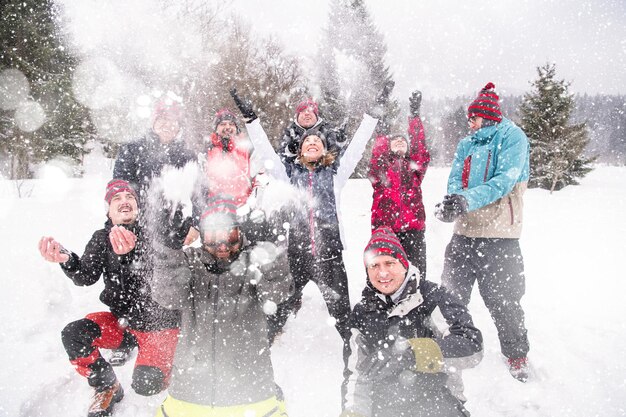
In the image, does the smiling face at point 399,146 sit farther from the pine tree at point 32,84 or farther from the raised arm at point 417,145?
the pine tree at point 32,84

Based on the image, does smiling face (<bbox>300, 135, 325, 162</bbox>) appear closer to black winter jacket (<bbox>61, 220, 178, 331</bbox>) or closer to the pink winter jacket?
the pink winter jacket

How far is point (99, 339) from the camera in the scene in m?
2.89

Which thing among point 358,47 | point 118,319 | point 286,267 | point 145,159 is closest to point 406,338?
point 286,267

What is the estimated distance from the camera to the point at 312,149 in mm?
3363

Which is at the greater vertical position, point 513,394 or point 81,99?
point 81,99

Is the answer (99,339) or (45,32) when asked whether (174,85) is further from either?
(99,339)

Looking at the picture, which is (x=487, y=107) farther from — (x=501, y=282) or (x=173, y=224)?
(x=173, y=224)

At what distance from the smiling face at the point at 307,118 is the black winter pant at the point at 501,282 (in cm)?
188

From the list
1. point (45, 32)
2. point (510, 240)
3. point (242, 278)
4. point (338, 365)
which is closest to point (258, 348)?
point (242, 278)

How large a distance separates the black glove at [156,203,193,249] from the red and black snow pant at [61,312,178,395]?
80cm

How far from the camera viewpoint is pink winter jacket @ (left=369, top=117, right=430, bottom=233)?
4.10m

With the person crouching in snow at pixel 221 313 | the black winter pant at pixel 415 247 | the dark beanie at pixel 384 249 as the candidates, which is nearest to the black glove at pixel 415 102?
the black winter pant at pixel 415 247

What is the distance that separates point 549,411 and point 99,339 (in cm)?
347

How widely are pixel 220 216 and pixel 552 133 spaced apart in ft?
61.1
